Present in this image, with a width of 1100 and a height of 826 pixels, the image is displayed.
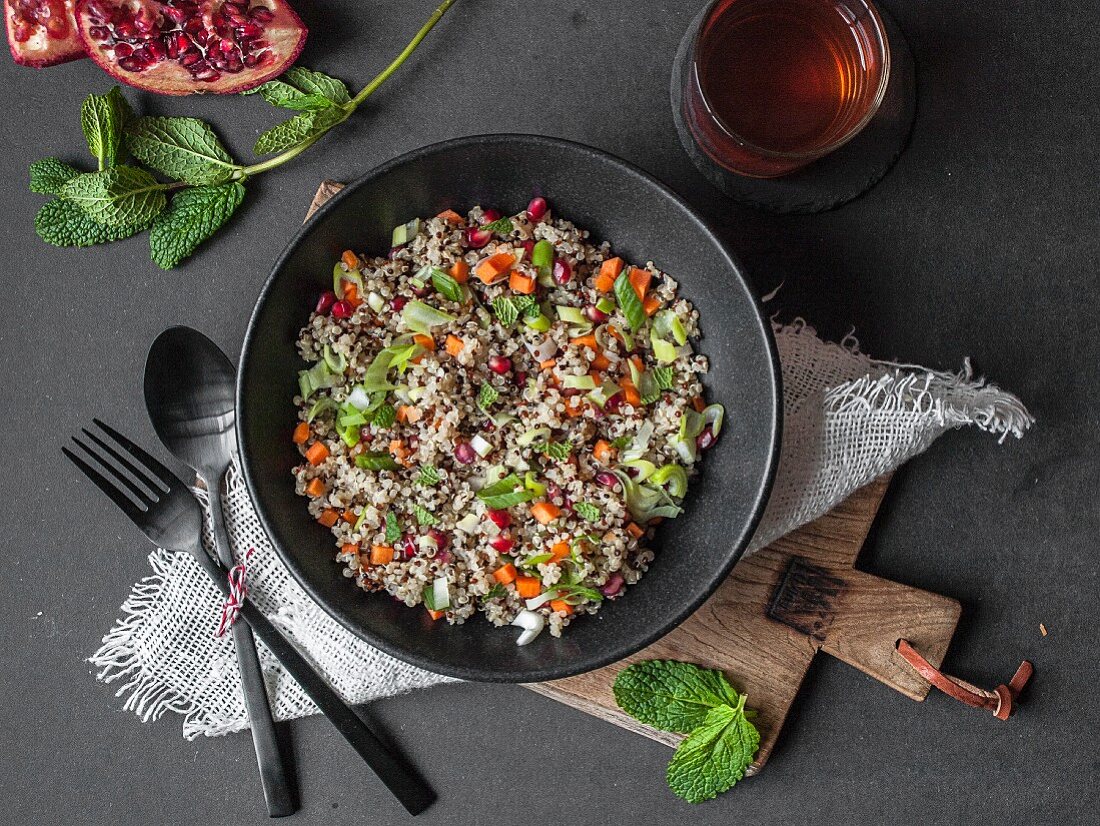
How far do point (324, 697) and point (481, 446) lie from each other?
76 cm

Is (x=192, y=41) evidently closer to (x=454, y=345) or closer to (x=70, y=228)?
(x=70, y=228)

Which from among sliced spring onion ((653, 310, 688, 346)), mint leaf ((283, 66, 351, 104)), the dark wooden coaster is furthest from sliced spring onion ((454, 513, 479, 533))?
mint leaf ((283, 66, 351, 104))

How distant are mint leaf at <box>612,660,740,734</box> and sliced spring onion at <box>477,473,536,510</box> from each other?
541 millimetres

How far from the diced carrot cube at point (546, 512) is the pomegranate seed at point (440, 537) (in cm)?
20

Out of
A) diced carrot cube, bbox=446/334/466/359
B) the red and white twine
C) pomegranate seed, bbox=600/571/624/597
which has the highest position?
diced carrot cube, bbox=446/334/466/359

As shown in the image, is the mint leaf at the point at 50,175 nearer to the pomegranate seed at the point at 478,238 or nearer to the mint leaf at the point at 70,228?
the mint leaf at the point at 70,228

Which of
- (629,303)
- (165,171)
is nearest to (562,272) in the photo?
(629,303)

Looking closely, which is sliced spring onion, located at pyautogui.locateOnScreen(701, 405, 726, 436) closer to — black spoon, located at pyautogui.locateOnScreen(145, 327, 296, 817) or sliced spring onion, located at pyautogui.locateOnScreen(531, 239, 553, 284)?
sliced spring onion, located at pyautogui.locateOnScreen(531, 239, 553, 284)

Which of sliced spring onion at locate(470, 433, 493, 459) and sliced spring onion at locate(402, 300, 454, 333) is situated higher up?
sliced spring onion at locate(402, 300, 454, 333)

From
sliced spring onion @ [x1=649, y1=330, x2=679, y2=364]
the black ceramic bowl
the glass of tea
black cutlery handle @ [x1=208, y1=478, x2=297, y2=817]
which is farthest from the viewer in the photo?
black cutlery handle @ [x1=208, y1=478, x2=297, y2=817]

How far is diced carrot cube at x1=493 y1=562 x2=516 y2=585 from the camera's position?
188cm

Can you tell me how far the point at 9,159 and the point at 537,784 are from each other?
2102 millimetres

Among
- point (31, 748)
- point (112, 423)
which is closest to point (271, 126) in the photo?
point (112, 423)

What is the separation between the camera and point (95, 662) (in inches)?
91.3
